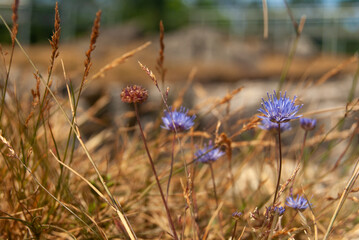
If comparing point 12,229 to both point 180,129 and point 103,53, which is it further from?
point 103,53

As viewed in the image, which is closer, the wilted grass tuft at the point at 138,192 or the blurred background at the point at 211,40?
the wilted grass tuft at the point at 138,192

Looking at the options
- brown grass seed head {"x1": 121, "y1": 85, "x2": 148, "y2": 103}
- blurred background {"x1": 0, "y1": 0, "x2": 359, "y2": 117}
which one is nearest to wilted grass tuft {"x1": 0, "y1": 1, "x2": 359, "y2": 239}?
brown grass seed head {"x1": 121, "y1": 85, "x2": 148, "y2": 103}

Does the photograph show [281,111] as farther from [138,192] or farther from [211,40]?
[211,40]

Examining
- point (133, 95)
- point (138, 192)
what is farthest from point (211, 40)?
point (133, 95)

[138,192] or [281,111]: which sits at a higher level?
[281,111]

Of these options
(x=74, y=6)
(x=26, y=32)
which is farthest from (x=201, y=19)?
(x=26, y=32)

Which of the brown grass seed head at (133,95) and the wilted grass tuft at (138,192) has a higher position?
the brown grass seed head at (133,95)

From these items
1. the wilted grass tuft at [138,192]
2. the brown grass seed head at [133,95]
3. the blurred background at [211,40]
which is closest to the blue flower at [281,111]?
the wilted grass tuft at [138,192]

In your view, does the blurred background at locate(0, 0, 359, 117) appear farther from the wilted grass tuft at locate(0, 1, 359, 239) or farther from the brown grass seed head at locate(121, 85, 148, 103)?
the brown grass seed head at locate(121, 85, 148, 103)

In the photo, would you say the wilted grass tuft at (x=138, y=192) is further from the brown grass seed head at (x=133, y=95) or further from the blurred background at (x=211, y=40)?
the blurred background at (x=211, y=40)

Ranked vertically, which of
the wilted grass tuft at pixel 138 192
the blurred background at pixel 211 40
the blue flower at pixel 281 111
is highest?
the blue flower at pixel 281 111

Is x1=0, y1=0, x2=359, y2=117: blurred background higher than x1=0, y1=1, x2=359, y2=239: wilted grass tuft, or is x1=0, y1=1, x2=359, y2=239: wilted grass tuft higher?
x1=0, y1=1, x2=359, y2=239: wilted grass tuft
